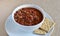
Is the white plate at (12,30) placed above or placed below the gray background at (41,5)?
below

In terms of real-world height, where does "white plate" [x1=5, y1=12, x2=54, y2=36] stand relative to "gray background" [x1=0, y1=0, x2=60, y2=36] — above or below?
below

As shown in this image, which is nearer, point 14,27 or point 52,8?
point 14,27

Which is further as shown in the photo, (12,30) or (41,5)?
(41,5)

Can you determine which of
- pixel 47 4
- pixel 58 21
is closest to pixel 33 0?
pixel 47 4

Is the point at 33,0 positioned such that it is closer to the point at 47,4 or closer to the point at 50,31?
the point at 47,4

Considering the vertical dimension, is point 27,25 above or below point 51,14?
below

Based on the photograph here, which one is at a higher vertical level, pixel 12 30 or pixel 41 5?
pixel 41 5
